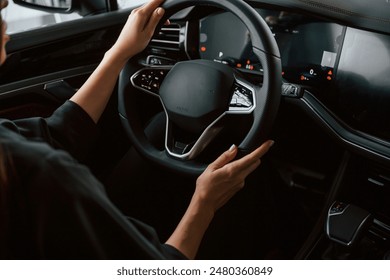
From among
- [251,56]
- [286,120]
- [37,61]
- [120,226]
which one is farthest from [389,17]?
[37,61]

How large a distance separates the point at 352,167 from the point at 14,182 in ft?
3.46

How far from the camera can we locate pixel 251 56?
1.39 m

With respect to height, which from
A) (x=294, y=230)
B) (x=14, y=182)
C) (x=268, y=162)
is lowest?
(x=294, y=230)

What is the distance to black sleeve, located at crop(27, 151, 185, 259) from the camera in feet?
1.88

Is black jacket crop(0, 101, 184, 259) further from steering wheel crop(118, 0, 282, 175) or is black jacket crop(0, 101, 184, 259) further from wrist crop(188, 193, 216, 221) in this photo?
steering wheel crop(118, 0, 282, 175)

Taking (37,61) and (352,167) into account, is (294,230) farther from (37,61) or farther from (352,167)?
(37,61)

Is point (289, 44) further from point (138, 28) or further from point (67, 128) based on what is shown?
point (67, 128)

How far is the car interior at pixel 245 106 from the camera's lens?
116cm

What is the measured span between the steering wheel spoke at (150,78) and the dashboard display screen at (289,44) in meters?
0.25

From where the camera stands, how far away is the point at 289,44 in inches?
53.4

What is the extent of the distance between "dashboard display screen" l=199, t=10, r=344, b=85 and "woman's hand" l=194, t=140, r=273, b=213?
35 centimetres

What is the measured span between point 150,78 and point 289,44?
40 centimetres

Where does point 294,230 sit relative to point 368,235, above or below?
below

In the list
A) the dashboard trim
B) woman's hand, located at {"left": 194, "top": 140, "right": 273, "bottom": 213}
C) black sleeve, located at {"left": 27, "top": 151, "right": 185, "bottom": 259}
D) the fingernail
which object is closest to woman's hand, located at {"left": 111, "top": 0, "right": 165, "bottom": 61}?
the fingernail
